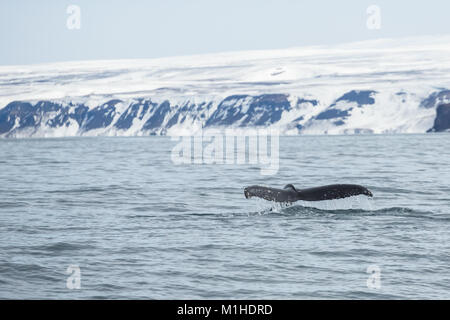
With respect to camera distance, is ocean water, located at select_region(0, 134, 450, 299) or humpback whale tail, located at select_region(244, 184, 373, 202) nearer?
ocean water, located at select_region(0, 134, 450, 299)

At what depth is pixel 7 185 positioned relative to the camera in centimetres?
2672

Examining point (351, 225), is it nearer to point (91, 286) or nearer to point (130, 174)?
point (91, 286)

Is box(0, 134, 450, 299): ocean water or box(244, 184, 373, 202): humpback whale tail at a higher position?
box(244, 184, 373, 202): humpback whale tail

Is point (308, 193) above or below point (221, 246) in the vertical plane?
above

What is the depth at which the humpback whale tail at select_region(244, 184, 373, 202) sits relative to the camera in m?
13.7

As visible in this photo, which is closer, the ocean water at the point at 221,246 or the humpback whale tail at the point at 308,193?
the ocean water at the point at 221,246

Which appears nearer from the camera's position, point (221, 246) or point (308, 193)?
point (221, 246)

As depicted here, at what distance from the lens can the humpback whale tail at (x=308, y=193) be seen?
13.7 meters

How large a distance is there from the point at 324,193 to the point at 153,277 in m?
4.59

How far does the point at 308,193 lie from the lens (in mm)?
14383
